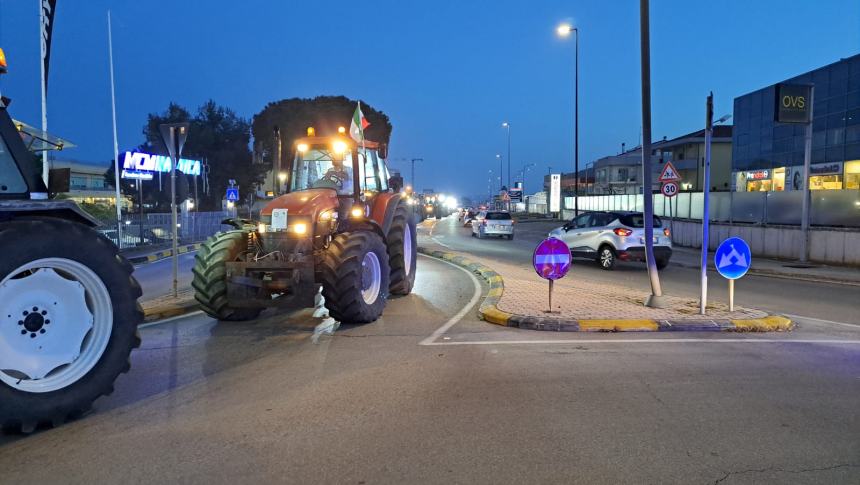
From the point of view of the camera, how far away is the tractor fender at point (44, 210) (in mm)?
4641

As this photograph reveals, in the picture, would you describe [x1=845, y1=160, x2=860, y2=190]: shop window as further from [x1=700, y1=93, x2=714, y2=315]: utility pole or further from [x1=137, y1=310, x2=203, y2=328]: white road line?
[x1=137, y1=310, x2=203, y2=328]: white road line

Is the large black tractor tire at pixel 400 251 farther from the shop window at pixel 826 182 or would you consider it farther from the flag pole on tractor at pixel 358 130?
the shop window at pixel 826 182

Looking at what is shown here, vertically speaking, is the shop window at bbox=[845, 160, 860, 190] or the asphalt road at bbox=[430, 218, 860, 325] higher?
the shop window at bbox=[845, 160, 860, 190]

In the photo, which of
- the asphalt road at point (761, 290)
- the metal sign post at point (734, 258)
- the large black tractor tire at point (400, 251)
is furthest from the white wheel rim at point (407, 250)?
the metal sign post at point (734, 258)

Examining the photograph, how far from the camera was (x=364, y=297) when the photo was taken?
9008 mm

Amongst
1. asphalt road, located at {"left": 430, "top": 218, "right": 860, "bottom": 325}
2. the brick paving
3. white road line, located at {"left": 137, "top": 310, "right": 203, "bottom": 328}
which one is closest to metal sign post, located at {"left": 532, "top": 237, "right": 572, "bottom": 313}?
the brick paving

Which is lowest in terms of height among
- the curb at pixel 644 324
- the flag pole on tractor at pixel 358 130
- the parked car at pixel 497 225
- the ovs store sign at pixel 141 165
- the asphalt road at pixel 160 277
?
the asphalt road at pixel 160 277

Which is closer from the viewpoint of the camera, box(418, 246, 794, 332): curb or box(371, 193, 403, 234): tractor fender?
box(418, 246, 794, 332): curb

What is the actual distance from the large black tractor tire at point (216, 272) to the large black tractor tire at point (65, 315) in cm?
324

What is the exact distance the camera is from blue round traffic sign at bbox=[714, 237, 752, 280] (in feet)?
30.3

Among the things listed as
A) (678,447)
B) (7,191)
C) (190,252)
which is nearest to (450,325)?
(678,447)

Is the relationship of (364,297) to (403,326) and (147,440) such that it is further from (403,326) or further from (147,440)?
(147,440)

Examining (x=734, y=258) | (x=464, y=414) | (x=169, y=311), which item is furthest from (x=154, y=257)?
(x=464, y=414)

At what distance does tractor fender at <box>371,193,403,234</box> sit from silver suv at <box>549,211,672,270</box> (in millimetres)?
7788
